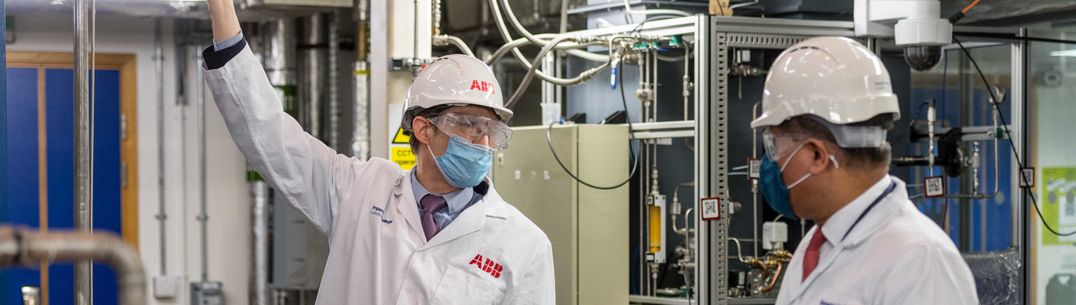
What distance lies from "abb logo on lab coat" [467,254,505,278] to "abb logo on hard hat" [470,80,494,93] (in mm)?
365

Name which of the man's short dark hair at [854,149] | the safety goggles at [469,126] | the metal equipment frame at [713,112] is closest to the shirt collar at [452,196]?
the safety goggles at [469,126]

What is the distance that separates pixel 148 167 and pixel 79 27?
441cm

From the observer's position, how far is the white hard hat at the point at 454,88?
2557mm

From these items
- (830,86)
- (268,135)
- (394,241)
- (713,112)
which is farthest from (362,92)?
(830,86)

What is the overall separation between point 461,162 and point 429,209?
0.14 m

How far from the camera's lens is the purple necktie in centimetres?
254

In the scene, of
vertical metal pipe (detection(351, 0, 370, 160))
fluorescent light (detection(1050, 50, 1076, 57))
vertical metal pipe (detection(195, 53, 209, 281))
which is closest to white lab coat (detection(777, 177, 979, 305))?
vertical metal pipe (detection(351, 0, 370, 160))

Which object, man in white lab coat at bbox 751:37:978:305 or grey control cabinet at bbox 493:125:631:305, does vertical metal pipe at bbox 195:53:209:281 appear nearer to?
grey control cabinet at bbox 493:125:631:305

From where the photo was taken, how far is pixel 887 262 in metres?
1.70

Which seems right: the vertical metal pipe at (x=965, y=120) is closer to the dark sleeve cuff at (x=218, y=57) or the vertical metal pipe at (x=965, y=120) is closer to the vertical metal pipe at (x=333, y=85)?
the vertical metal pipe at (x=333, y=85)

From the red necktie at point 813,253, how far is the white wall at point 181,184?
486 cm

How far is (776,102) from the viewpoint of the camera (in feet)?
6.06

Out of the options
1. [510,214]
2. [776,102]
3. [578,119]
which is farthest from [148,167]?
[776,102]

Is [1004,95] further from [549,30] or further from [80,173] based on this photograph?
[80,173]
